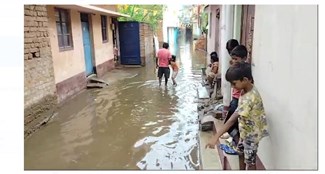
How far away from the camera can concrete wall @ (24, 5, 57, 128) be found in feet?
15.8

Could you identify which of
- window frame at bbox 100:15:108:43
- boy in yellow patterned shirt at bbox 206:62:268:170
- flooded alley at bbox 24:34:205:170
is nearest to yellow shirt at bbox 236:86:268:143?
boy in yellow patterned shirt at bbox 206:62:268:170

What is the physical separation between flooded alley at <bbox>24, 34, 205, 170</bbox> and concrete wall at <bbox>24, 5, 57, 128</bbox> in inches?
16.0

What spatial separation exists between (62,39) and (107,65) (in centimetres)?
404

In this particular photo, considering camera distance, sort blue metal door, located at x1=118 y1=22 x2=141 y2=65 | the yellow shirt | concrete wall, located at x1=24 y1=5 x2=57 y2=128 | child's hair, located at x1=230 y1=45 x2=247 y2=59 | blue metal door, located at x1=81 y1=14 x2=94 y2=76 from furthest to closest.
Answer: blue metal door, located at x1=118 y1=22 x2=141 y2=65 → blue metal door, located at x1=81 y1=14 x2=94 y2=76 → concrete wall, located at x1=24 y1=5 x2=57 y2=128 → child's hair, located at x1=230 y1=45 x2=247 y2=59 → the yellow shirt

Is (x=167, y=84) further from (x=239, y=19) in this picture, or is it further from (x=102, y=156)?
(x=102, y=156)

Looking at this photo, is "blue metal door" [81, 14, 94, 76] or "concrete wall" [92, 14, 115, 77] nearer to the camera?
"blue metal door" [81, 14, 94, 76]

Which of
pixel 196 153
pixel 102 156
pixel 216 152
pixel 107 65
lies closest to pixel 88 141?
pixel 102 156

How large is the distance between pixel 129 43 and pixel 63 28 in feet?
18.1

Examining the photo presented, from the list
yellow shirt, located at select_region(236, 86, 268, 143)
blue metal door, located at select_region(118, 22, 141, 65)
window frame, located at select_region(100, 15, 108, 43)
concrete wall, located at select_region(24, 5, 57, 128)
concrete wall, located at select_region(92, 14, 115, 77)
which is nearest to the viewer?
yellow shirt, located at select_region(236, 86, 268, 143)

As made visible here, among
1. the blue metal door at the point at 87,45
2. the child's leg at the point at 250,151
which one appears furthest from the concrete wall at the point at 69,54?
the child's leg at the point at 250,151

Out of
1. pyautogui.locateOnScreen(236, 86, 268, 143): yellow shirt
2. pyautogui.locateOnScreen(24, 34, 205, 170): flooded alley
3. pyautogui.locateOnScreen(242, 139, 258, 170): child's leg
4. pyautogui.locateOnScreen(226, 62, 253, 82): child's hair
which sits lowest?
pyautogui.locateOnScreen(24, 34, 205, 170): flooded alley

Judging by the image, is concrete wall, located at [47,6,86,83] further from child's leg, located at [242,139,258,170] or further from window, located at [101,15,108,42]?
child's leg, located at [242,139,258,170]

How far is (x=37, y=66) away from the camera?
5.17 meters

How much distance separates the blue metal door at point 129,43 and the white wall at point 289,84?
390 inches
